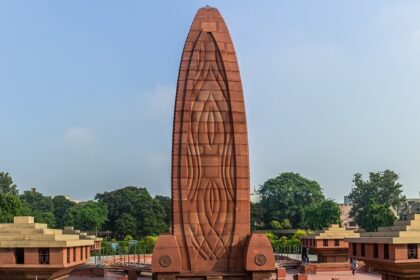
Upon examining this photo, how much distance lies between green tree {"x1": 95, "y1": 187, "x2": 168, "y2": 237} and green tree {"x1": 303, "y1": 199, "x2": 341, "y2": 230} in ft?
52.6

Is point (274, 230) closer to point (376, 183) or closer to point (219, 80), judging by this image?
point (376, 183)

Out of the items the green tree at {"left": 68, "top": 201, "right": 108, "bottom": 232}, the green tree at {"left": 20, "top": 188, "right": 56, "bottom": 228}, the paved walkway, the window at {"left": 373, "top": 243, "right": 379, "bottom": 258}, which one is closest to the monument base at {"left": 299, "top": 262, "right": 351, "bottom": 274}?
the paved walkway

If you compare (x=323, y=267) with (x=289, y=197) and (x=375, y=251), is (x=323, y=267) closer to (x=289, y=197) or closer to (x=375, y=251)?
(x=375, y=251)

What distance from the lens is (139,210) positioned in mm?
58969

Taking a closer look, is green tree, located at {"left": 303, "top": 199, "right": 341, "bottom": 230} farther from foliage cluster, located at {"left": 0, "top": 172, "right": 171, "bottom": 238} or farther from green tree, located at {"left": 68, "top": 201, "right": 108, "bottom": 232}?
green tree, located at {"left": 68, "top": 201, "right": 108, "bottom": 232}

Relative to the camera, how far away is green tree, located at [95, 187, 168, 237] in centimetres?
5772

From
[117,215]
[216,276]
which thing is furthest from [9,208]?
[216,276]

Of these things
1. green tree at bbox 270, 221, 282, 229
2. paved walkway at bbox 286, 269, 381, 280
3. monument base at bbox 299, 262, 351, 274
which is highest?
green tree at bbox 270, 221, 282, 229

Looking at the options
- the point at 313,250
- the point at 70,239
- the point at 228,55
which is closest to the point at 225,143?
the point at 228,55

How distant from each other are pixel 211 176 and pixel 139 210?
4281 centimetres

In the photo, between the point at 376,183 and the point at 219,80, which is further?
the point at 376,183

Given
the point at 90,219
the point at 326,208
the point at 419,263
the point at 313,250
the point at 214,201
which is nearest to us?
the point at 419,263

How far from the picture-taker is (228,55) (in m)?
18.0

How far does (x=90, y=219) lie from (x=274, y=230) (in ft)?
66.1
